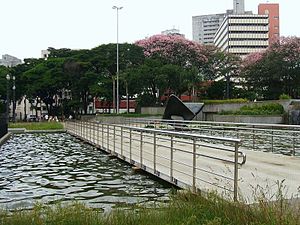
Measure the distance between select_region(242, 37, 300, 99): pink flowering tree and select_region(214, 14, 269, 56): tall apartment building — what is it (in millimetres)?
45756

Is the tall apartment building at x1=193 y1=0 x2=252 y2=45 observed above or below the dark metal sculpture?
above

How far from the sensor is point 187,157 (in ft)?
38.5

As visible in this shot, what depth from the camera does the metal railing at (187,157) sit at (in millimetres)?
7531

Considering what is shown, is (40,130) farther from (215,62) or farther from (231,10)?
(231,10)

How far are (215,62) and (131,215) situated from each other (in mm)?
62934

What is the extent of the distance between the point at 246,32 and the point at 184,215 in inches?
4190

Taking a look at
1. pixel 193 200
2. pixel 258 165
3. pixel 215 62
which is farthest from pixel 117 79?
pixel 193 200

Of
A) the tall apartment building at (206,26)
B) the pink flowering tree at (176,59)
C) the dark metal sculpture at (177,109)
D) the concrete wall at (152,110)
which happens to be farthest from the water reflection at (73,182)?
the tall apartment building at (206,26)

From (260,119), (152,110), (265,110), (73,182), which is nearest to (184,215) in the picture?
(73,182)

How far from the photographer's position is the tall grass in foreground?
16.4 ft

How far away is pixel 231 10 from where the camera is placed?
142125 millimetres

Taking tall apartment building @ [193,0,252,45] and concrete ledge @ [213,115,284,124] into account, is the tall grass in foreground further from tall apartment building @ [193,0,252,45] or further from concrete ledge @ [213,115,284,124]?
tall apartment building @ [193,0,252,45]

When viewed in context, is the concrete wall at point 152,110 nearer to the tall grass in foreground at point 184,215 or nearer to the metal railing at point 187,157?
the metal railing at point 187,157

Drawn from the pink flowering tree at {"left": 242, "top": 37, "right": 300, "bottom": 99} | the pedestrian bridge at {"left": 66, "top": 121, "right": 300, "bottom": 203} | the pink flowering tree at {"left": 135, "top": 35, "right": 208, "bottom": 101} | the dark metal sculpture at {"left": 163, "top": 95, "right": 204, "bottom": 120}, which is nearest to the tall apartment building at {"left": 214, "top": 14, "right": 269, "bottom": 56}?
the pink flowering tree at {"left": 242, "top": 37, "right": 300, "bottom": 99}
